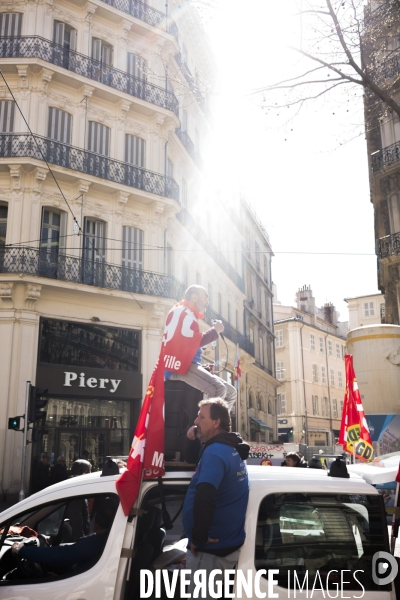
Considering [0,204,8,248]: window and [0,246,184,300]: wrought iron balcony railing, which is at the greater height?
[0,204,8,248]: window

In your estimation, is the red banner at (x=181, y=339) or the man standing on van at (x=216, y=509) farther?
the red banner at (x=181, y=339)

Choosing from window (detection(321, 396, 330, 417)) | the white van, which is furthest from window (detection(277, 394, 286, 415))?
the white van

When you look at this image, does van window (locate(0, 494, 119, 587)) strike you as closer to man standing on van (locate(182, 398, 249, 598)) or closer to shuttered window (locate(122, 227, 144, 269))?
man standing on van (locate(182, 398, 249, 598))

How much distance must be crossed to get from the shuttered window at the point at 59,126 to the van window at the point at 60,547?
18850 millimetres

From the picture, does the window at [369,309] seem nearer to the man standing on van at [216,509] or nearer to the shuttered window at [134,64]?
the shuttered window at [134,64]

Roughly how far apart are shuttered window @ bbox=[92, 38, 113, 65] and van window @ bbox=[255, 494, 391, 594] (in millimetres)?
22574

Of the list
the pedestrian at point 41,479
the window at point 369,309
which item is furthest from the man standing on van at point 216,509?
the window at point 369,309

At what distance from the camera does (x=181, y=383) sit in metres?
5.05

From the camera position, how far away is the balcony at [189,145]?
26547 mm

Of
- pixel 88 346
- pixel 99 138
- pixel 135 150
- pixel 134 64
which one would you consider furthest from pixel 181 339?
pixel 134 64

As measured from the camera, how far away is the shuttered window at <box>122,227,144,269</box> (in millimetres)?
21922

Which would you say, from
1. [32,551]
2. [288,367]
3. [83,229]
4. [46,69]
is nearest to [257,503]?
[32,551]

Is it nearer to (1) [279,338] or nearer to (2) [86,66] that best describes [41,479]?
(2) [86,66]

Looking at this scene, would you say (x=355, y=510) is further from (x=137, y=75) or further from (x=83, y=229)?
(x=137, y=75)
